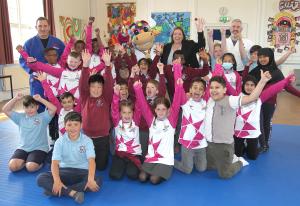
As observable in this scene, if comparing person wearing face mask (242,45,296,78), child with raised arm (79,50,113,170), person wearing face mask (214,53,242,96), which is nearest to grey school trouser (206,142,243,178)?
person wearing face mask (214,53,242,96)

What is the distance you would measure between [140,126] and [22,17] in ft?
21.0

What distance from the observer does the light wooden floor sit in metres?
5.27

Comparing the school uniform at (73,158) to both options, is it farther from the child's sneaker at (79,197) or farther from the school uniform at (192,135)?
the school uniform at (192,135)

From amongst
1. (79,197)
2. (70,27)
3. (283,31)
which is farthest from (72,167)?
(283,31)

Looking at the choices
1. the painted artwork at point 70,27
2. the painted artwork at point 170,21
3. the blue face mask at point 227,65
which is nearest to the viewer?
the blue face mask at point 227,65

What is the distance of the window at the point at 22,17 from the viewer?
25.5ft

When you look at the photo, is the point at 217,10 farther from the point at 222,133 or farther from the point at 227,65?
the point at 222,133

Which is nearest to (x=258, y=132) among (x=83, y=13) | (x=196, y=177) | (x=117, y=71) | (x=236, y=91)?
(x=236, y=91)

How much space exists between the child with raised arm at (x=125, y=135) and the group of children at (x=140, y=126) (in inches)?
0.4

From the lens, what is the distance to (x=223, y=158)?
2996 mm

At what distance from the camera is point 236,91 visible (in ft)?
11.4

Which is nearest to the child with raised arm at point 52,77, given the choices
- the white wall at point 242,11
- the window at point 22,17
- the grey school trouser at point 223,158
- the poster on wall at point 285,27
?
the grey school trouser at point 223,158

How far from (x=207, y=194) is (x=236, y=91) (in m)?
1.35

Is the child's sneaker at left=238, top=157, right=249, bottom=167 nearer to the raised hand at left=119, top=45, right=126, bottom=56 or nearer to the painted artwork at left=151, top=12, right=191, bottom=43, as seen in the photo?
the raised hand at left=119, top=45, right=126, bottom=56
